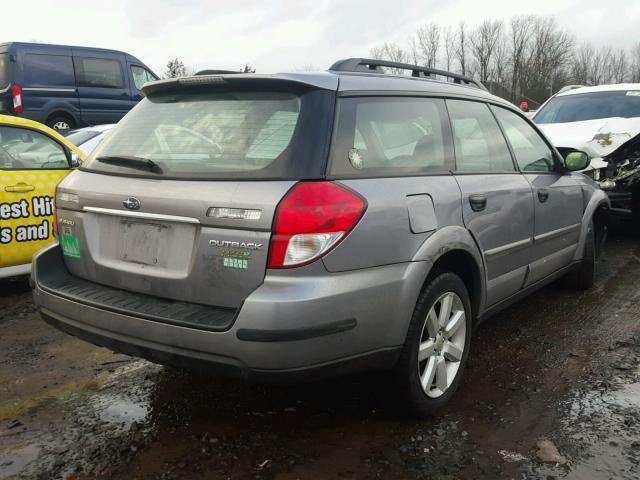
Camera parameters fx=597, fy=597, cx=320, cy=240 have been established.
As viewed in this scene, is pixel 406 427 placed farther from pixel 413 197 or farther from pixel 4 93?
pixel 4 93

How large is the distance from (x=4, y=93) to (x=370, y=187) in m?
11.4

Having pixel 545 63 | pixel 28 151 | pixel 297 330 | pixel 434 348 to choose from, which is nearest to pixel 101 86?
pixel 28 151

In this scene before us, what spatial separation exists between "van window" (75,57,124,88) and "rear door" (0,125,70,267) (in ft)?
27.5

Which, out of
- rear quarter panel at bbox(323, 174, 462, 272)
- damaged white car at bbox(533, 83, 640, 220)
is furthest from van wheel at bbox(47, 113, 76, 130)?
rear quarter panel at bbox(323, 174, 462, 272)

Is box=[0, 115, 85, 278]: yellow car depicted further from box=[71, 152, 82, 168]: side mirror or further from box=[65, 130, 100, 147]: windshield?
box=[65, 130, 100, 147]: windshield

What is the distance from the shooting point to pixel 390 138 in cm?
293

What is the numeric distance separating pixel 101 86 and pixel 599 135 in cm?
1052

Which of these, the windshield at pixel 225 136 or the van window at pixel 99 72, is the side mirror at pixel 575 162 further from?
the van window at pixel 99 72

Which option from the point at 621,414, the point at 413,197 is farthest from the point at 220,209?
the point at 621,414

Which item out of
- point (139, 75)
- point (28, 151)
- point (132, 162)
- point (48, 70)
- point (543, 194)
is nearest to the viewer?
point (132, 162)

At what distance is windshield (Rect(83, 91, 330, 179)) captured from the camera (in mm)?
2531

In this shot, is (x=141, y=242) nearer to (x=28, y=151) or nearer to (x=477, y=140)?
(x=477, y=140)

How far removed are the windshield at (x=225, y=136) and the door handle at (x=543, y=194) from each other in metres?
1.99

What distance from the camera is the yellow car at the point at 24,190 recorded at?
4.88m
